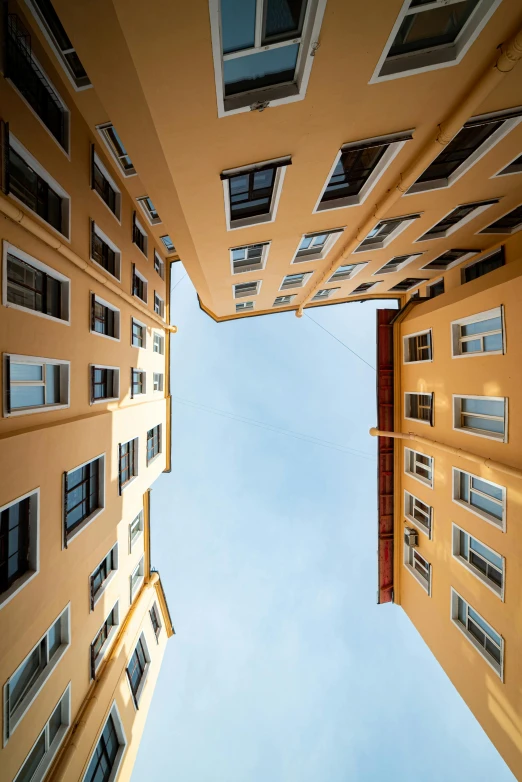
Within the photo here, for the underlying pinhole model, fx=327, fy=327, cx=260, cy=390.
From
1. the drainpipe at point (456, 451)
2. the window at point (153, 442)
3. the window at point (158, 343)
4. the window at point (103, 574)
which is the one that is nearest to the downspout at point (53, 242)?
the window at point (158, 343)

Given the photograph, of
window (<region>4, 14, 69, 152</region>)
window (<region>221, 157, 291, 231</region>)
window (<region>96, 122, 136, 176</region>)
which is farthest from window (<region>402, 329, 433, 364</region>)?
window (<region>4, 14, 69, 152</region>)

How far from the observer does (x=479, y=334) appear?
11.0 meters

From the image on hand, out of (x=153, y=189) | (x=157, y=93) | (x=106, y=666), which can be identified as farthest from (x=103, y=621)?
(x=157, y=93)

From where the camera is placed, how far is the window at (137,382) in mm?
15416

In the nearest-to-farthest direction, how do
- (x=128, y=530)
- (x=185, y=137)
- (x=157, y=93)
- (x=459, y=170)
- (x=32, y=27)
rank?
1. (x=157, y=93)
2. (x=185, y=137)
3. (x=32, y=27)
4. (x=459, y=170)
5. (x=128, y=530)

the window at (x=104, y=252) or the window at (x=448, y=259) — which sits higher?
the window at (x=448, y=259)

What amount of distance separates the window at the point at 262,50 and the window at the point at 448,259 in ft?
39.3

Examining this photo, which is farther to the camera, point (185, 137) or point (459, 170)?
point (459, 170)

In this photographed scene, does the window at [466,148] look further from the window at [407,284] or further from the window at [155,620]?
the window at [155,620]

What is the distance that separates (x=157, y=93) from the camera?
620 cm

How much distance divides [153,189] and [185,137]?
9.35 ft

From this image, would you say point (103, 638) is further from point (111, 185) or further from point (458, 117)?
point (458, 117)

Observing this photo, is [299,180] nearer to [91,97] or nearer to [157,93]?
[157,93]

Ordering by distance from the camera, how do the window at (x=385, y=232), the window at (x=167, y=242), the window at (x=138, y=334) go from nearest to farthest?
the window at (x=385, y=232) → the window at (x=138, y=334) → the window at (x=167, y=242)
